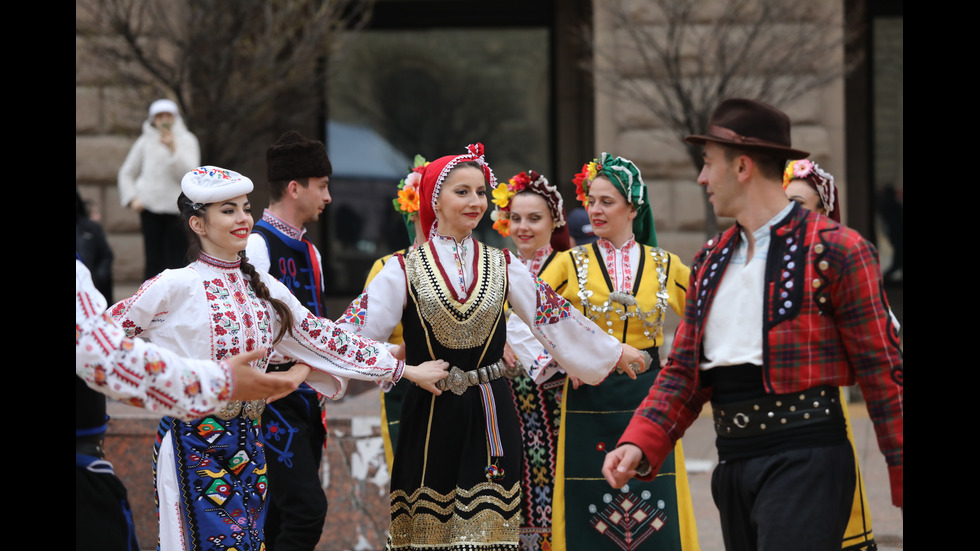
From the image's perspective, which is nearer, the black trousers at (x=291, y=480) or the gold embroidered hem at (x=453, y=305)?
the gold embroidered hem at (x=453, y=305)

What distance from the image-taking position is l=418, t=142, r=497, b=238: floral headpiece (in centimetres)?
529

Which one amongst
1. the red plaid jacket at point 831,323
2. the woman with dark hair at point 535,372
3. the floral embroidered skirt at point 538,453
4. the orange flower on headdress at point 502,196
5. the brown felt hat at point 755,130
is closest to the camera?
the red plaid jacket at point 831,323

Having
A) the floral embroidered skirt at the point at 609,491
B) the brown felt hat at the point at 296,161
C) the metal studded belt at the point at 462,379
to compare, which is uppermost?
the brown felt hat at the point at 296,161

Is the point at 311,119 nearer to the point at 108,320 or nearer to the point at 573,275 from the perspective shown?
the point at 573,275

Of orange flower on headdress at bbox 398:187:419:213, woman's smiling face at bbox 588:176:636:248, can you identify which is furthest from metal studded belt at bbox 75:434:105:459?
orange flower on headdress at bbox 398:187:419:213

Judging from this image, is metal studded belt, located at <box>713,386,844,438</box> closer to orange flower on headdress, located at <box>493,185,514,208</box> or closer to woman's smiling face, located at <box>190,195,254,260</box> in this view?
woman's smiling face, located at <box>190,195,254,260</box>

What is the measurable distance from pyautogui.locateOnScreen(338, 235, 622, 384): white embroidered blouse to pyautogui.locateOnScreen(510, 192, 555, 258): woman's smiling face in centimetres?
150

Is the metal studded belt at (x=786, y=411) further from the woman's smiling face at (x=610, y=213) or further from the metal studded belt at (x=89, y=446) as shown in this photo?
the woman's smiling face at (x=610, y=213)

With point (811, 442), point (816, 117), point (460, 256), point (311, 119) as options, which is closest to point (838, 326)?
point (811, 442)

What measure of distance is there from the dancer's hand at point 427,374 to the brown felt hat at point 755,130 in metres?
1.67

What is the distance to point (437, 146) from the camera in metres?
16.4

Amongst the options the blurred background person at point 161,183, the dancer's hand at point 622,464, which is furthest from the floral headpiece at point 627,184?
the blurred background person at point 161,183

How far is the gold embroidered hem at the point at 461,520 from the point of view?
5035mm

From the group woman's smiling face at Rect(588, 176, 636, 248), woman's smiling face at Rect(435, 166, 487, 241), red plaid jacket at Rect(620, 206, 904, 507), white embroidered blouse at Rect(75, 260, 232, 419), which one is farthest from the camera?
woman's smiling face at Rect(588, 176, 636, 248)
